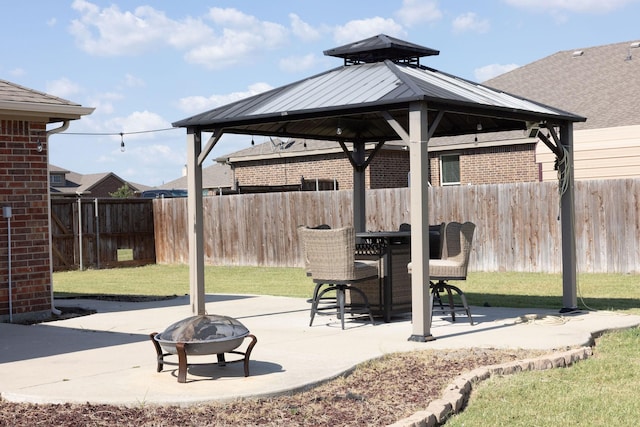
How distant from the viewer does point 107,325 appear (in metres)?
11.4

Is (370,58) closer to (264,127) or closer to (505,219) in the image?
(264,127)

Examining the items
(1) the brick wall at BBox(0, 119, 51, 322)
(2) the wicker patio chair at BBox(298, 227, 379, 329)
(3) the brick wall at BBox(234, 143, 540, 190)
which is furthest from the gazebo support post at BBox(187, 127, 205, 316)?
(3) the brick wall at BBox(234, 143, 540, 190)

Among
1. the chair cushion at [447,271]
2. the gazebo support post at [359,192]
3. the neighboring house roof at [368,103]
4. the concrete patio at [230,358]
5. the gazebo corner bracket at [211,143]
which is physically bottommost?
the concrete patio at [230,358]

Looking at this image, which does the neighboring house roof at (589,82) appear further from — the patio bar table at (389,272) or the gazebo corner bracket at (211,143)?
the gazebo corner bracket at (211,143)

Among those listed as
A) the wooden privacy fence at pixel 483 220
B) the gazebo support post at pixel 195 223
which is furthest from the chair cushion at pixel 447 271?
the wooden privacy fence at pixel 483 220

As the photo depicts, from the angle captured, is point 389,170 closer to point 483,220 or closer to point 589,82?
point 589,82

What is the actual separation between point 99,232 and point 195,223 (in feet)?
43.5

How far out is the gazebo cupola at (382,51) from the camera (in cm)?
1180

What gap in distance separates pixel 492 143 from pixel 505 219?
7.05 m

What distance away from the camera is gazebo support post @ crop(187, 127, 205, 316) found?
11.9 m

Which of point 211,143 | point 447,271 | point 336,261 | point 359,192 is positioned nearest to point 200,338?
point 336,261

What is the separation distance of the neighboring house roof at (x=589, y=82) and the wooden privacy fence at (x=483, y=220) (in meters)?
3.80

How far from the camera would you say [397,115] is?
Answer: 13359mm

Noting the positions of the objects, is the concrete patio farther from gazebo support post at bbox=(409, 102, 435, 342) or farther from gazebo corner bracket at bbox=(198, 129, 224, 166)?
gazebo corner bracket at bbox=(198, 129, 224, 166)
